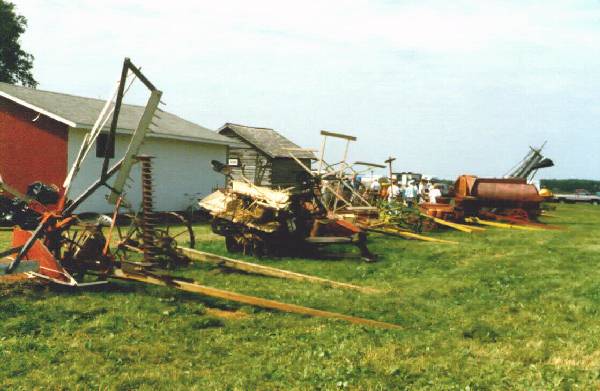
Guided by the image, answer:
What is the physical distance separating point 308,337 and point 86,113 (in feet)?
56.6

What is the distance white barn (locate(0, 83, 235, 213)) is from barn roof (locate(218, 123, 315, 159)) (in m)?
8.00

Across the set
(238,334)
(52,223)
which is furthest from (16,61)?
(238,334)

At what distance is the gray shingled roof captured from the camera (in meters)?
19.6

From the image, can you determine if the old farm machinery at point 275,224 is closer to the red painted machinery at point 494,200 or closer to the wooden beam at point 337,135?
the wooden beam at point 337,135

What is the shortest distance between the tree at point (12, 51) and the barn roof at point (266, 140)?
2191 cm

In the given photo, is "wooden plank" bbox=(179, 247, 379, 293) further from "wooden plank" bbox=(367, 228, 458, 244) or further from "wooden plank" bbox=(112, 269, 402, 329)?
"wooden plank" bbox=(367, 228, 458, 244)

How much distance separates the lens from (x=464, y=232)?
18.8m

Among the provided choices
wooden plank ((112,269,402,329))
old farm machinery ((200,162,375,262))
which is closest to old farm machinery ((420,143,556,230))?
old farm machinery ((200,162,375,262))

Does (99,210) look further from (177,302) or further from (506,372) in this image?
(506,372)

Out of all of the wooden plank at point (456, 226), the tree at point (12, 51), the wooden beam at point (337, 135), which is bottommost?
the wooden plank at point (456, 226)

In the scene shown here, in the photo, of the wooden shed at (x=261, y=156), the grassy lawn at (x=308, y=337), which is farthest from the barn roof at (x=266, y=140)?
the grassy lawn at (x=308, y=337)

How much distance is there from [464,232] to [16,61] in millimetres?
41159

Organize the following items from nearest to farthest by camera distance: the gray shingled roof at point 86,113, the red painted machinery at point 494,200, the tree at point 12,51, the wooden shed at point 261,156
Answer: the gray shingled roof at point 86,113
the red painted machinery at point 494,200
the wooden shed at point 261,156
the tree at point 12,51

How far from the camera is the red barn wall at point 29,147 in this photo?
19547 millimetres
